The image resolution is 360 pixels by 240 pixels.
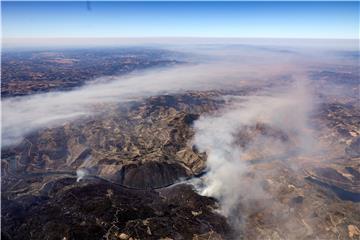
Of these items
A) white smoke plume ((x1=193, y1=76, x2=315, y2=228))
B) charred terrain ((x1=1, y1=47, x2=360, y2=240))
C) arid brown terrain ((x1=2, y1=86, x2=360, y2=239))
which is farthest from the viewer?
white smoke plume ((x1=193, y1=76, x2=315, y2=228))

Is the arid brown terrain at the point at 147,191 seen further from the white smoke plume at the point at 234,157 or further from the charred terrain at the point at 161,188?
the white smoke plume at the point at 234,157

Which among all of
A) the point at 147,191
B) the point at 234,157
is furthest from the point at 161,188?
the point at 234,157

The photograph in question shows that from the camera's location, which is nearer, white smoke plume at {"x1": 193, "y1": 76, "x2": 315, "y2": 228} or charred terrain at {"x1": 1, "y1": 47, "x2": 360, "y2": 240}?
charred terrain at {"x1": 1, "y1": 47, "x2": 360, "y2": 240}

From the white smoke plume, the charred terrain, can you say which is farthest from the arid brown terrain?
the white smoke plume

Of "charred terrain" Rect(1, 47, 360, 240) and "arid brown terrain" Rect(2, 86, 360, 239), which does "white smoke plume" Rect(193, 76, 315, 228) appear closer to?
"charred terrain" Rect(1, 47, 360, 240)

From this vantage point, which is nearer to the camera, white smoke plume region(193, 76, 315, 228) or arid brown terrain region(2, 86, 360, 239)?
arid brown terrain region(2, 86, 360, 239)

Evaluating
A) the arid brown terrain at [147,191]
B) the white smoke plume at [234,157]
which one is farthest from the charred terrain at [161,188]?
the white smoke plume at [234,157]

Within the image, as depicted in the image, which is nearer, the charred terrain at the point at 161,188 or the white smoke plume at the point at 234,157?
the charred terrain at the point at 161,188

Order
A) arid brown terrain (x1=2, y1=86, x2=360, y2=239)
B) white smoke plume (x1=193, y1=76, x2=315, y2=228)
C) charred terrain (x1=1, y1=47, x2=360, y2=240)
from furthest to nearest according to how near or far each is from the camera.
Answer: white smoke plume (x1=193, y1=76, x2=315, y2=228) → charred terrain (x1=1, y1=47, x2=360, y2=240) → arid brown terrain (x1=2, y1=86, x2=360, y2=239)

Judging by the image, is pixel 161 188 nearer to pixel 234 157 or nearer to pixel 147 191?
pixel 147 191
